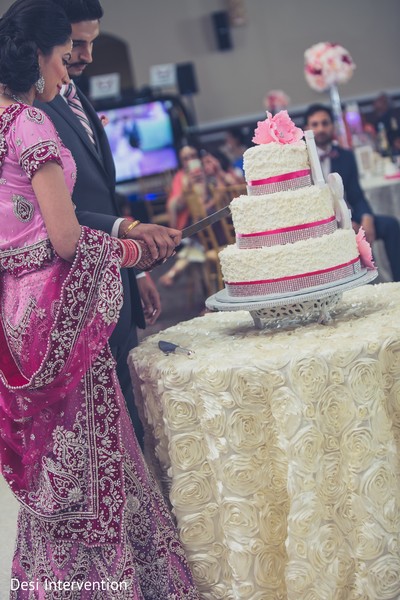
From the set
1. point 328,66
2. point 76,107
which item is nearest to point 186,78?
point 328,66

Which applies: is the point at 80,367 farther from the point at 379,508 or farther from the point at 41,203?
the point at 379,508

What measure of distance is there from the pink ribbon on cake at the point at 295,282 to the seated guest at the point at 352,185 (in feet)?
11.1

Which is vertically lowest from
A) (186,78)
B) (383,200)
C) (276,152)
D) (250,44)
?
(383,200)

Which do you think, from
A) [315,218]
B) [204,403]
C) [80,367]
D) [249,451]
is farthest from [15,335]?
[315,218]

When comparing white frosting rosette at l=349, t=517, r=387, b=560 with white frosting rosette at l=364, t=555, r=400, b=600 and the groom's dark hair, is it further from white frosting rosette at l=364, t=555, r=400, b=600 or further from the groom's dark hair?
the groom's dark hair

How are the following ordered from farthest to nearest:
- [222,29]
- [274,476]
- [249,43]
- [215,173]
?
[249,43]
[222,29]
[215,173]
[274,476]

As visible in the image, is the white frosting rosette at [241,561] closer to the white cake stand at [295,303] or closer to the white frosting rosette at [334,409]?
the white frosting rosette at [334,409]

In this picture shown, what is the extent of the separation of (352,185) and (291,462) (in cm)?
388

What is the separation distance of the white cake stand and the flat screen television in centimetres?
1083

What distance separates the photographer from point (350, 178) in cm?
582

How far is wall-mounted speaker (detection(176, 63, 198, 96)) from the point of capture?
13148 mm

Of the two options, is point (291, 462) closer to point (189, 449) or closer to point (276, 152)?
point (189, 449)

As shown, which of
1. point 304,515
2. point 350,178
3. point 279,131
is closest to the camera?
point 304,515

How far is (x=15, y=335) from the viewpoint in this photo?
2277 mm
